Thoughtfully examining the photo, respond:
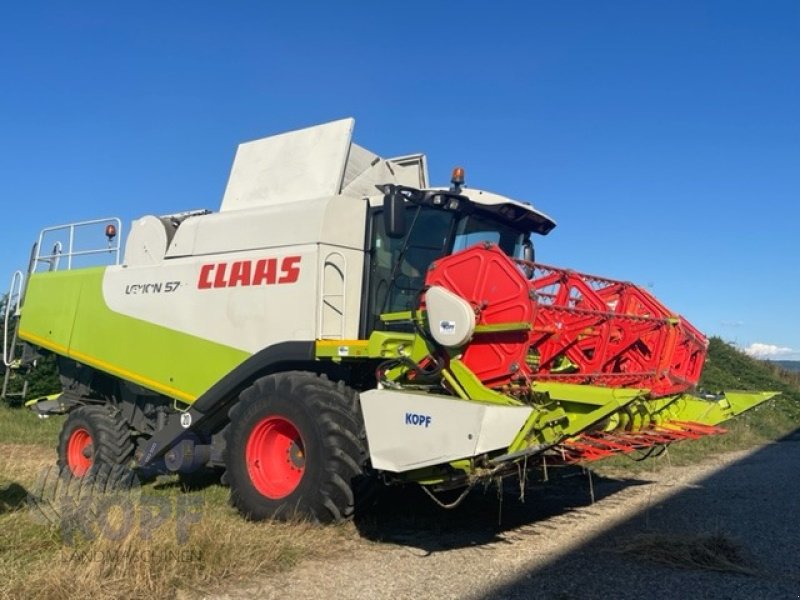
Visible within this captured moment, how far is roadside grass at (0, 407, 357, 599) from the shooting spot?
4.01m

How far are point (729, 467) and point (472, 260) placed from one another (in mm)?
7033

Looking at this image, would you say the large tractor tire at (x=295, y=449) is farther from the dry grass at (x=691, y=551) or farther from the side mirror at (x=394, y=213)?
the dry grass at (x=691, y=551)

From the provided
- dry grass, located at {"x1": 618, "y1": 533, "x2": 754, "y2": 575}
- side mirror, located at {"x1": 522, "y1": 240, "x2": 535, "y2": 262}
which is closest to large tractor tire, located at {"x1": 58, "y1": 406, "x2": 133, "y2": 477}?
side mirror, located at {"x1": 522, "y1": 240, "x2": 535, "y2": 262}

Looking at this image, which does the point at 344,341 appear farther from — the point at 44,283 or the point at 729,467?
the point at 729,467

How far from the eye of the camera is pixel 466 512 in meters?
6.79

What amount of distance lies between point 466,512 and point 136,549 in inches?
130

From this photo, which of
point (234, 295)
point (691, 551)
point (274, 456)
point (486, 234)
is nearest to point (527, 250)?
point (486, 234)

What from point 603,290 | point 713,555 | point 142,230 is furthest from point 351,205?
point 713,555

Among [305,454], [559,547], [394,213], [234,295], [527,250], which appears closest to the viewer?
[559,547]

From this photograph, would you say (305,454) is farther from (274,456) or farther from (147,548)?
(147,548)

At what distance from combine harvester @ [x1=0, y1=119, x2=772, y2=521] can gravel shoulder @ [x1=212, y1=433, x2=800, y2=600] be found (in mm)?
597

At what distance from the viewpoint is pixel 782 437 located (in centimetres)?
1509

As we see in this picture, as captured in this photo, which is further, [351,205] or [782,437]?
[782,437]

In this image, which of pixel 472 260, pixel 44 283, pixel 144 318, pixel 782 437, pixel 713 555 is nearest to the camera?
pixel 713 555
